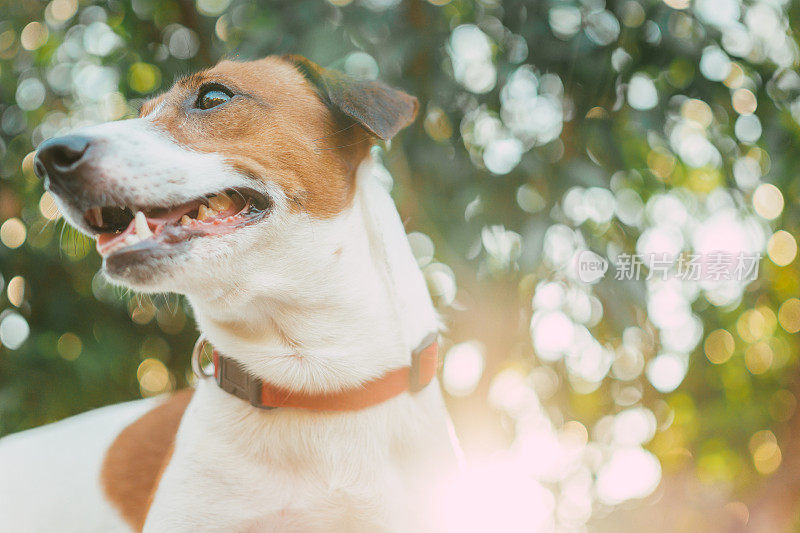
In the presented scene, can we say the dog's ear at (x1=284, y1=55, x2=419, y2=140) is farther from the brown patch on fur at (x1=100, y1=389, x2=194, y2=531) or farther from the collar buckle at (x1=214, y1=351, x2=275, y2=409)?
the brown patch on fur at (x1=100, y1=389, x2=194, y2=531)

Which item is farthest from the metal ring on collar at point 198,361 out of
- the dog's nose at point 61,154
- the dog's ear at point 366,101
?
the dog's ear at point 366,101

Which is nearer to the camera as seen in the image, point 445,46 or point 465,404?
point 445,46

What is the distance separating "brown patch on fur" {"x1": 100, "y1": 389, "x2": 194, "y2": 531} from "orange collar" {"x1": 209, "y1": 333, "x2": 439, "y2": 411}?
0.22 m

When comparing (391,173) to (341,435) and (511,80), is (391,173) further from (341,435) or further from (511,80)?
(341,435)

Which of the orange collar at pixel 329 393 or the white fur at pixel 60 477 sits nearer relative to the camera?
the orange collar at pixel 329 393

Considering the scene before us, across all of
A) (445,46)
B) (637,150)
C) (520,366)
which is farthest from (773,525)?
(445,46)

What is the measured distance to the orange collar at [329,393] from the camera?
1298mm

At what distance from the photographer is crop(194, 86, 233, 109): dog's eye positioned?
132cm

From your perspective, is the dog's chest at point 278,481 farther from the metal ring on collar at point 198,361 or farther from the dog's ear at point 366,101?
the dog's ear at point 366,101

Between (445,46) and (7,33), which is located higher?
(445,46)

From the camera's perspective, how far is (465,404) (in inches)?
87.7

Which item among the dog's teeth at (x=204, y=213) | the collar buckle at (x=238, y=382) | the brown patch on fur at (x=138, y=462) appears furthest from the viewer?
the brown patch on fur at (x=138, y=462)

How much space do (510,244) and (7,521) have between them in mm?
1452

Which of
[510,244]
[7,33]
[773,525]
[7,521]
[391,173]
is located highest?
[7,33]
